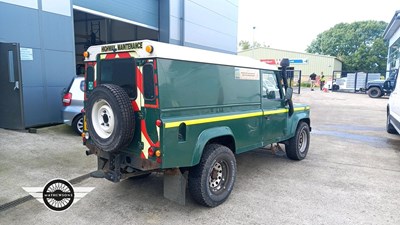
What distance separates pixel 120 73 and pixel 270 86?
9.24ft

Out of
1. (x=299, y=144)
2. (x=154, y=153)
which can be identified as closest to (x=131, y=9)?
(x=299, y=144)

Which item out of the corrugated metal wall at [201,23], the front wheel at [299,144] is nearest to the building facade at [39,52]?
the corrugated metal wall at [201,23]

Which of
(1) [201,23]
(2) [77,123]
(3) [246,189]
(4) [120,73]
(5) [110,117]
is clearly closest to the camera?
(5) [110,117]

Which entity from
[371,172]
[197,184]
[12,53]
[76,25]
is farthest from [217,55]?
[76,25]

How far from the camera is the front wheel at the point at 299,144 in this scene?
20.4 feet

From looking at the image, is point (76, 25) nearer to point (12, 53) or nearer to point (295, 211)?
point (12, 53)

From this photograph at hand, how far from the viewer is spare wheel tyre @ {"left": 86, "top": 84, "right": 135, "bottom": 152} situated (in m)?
3.53

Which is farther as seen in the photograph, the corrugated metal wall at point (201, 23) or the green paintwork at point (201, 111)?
the corrugated metal wall at point (201, 23)

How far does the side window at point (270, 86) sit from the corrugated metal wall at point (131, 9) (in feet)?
22.5

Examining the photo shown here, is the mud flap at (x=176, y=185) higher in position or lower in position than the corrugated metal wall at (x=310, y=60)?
lower

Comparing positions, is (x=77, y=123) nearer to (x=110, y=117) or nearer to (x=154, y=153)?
(x=110, y=117)

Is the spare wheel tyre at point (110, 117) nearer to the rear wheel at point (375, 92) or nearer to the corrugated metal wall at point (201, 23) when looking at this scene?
the corrugated metal wall at point (201, 23)

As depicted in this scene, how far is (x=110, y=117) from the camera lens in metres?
3.71

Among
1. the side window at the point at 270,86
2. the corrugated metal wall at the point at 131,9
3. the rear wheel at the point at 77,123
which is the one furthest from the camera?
the corrugated metal wall at the point at 131,9
